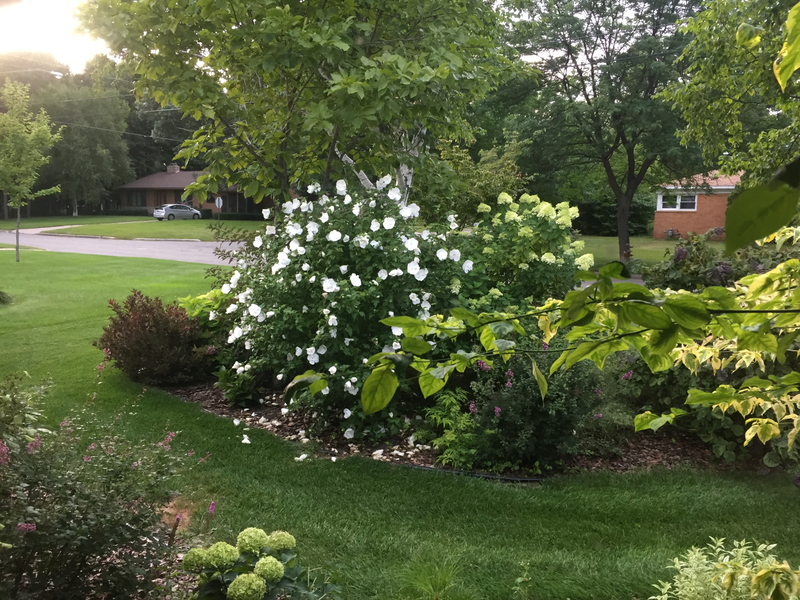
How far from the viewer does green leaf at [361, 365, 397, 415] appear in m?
1.01

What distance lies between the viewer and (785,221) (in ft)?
1.58

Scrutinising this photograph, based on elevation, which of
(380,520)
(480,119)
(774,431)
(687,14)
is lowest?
(380,520)

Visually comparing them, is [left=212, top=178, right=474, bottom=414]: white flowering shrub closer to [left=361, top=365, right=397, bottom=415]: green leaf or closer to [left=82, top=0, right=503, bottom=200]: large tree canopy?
[left=82, top=0, right=503, bottom=200]: large tree canopy

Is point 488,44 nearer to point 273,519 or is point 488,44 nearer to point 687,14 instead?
point 273,519

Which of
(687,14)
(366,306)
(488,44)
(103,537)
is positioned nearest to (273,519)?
(103,537)

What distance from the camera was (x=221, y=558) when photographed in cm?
217

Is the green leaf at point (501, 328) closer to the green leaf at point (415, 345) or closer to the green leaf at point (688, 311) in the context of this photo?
the green leaf at point (415, 345)

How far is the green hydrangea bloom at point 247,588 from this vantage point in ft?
6.56

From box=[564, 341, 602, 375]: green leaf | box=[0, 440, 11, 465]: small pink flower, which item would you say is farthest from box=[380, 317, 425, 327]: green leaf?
box=[0, 440, 11, 465]: small pink flower

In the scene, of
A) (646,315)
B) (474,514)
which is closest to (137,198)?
(474,514)

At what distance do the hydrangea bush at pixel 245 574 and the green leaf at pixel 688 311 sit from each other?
173 centimetres

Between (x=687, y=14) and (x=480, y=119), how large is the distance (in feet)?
21.6

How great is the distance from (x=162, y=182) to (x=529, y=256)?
160 feet

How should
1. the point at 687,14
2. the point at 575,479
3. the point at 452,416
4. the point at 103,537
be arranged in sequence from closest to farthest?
the point at 103,537 → the point at 575,479 → the point at 452,416 → the point at 687,14
